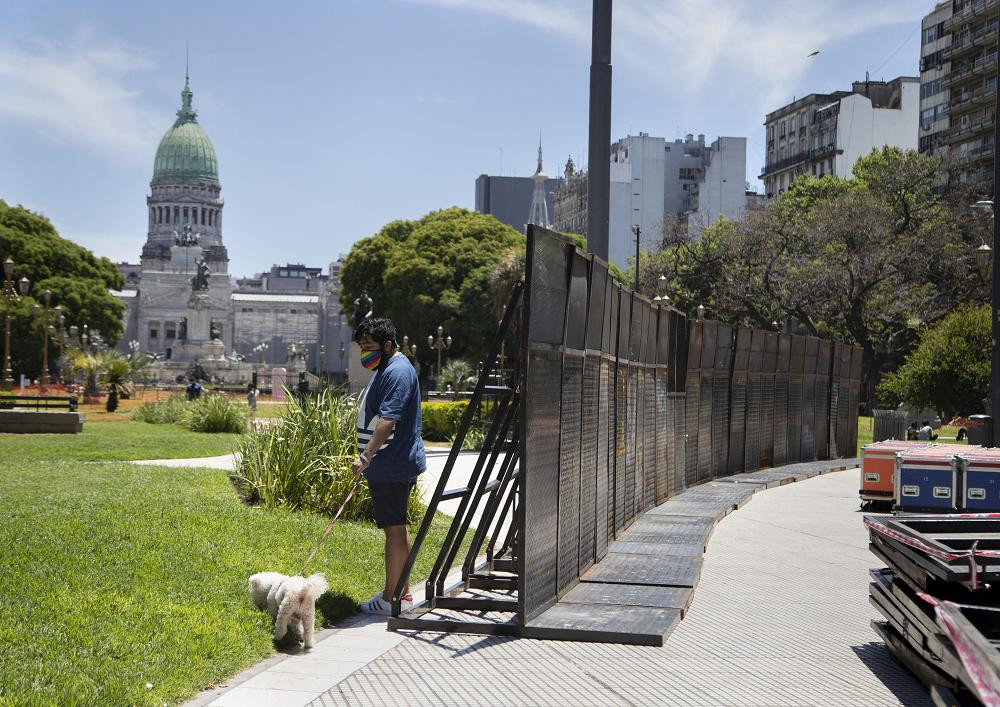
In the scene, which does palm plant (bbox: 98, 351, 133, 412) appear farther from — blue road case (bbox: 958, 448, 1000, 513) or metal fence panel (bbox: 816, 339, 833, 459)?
blue road case (bbox: 958, 448, 1000, 513)

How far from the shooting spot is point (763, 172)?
109 meters

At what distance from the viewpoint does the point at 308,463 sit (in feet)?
41.1

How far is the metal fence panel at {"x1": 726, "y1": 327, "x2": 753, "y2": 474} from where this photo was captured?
19938 mm

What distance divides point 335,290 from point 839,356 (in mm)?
129242

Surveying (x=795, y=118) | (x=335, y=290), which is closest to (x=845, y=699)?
(x=795, y=118)

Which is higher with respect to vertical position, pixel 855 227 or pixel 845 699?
pixel 855 227

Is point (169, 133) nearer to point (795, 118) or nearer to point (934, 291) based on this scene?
point (795, 118)

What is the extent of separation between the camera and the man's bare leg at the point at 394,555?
26.4ft

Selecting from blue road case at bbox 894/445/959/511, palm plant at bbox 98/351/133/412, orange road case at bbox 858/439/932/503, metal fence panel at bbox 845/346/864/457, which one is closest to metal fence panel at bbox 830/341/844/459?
metal fence panel at bbox 845/346/864/457

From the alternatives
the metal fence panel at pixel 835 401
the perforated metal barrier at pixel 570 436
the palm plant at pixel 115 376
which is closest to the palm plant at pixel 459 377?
the palm plant at pixel 115 376

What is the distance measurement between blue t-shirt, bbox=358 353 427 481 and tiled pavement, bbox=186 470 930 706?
984 mm

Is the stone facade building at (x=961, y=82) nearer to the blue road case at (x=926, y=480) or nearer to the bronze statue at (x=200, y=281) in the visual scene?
the blue road case at (x=926, y=480)

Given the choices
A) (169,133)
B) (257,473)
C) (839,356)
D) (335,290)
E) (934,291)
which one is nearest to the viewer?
(257,473)

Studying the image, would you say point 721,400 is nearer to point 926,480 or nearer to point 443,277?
point 926,480
